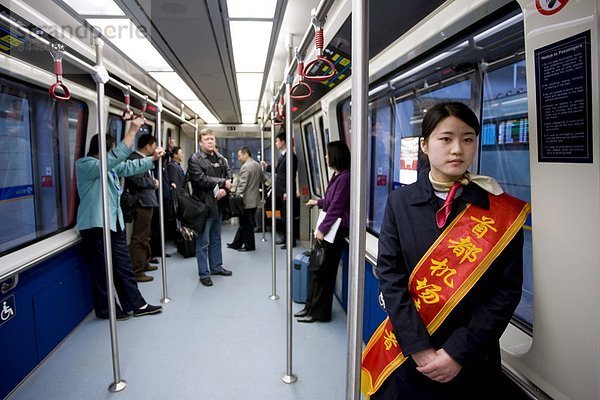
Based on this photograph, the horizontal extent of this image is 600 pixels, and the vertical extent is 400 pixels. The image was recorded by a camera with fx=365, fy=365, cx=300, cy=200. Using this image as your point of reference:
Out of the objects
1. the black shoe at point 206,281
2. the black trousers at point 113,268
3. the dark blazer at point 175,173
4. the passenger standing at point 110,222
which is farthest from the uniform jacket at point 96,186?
the dark blazer at point 175,173

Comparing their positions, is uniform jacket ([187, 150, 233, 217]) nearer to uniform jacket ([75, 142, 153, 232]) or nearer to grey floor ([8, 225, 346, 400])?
uniform jacket ([75, 142, 153, 232])

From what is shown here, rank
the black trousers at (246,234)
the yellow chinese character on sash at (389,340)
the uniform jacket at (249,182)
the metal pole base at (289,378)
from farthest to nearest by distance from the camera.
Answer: the black trousers at (246,234) < the uniform jacket at (249,182) < the metal pole base at (289,378) < the yellow chinese character on sash at (389,340)

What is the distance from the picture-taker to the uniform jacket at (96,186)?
331cm

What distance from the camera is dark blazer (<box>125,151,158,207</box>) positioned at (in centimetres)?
475

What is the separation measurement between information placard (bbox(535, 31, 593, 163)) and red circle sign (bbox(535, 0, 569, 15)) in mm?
101

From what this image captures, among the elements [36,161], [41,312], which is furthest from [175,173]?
[41,312]

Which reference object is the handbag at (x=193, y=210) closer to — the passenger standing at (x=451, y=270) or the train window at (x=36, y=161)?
the train window at (x=36, y=161)

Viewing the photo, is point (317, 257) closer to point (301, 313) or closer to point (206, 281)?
point (301, 313)

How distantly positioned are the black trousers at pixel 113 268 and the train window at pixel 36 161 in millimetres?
406

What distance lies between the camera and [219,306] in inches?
165

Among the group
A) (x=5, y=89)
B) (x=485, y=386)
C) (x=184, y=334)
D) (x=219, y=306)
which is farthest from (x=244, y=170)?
(x=485, y=386)

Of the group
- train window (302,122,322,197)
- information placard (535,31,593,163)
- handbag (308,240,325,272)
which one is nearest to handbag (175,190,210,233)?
handbag (308,240,325,272)

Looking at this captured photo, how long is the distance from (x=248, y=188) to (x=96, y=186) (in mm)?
2955

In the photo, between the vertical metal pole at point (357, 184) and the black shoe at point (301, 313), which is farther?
the black shoe at point (301, 313)
